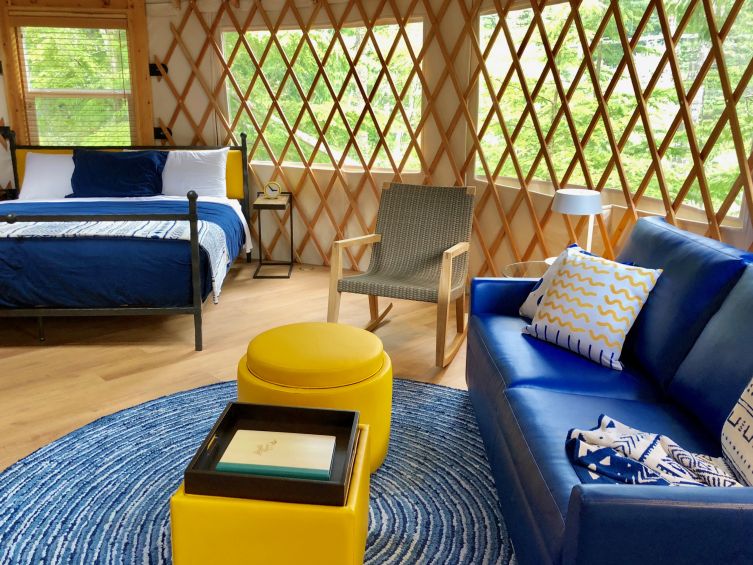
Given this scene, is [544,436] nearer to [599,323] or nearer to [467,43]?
[599,323]

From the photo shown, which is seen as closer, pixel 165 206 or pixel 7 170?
pixel 165 206

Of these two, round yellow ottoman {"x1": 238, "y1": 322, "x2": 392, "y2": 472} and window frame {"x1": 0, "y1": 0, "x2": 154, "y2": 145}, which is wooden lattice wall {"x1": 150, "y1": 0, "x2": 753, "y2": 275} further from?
round yellow ottoman {"x1": 238, "y1": 322, "x2": 392, "y2": 472}

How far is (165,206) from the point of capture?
12.5 ft

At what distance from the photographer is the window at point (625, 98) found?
2715 millimetres

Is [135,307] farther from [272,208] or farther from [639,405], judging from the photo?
[639,405]

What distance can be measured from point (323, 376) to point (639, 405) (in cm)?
87

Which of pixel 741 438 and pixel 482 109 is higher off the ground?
pixel 482 109

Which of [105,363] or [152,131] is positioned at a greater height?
[152,131]

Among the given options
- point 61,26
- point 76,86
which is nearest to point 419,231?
point 76,86

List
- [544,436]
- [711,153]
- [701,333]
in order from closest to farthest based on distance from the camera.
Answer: [544,436], [701,333], [711,153]

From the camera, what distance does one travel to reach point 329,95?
14.7ft

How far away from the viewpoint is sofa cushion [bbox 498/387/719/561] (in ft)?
4.32

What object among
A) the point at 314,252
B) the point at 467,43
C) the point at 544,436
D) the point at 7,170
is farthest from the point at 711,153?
the point at 7,170

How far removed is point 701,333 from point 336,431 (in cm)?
101
